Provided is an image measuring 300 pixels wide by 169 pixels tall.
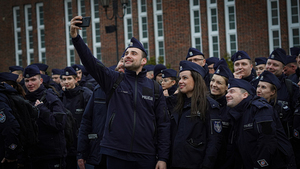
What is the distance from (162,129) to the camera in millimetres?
4859

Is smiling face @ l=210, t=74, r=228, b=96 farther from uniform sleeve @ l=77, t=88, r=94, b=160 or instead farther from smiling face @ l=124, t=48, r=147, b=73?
uniform sleeve @ l=77, t=88, r=94, b=160

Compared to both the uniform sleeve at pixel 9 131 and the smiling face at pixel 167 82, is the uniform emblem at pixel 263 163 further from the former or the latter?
the uniform sleeve at pixel 9 131

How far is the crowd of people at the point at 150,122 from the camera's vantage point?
4.56 metres

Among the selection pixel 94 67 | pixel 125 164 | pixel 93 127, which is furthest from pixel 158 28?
pixel 125 164

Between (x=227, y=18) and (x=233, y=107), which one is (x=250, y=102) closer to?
(x=233, y=107)

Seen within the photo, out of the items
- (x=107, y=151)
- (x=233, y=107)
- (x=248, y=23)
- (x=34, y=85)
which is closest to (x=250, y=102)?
(x=233, y=107)

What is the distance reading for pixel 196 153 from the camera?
191 inches

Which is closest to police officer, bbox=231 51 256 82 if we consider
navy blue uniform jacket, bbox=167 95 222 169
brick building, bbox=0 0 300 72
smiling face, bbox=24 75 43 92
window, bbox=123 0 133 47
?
navy blue uniform jacket, bbox=167 95 222 169

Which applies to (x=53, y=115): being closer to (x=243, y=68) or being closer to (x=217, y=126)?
(x=217, y=126)

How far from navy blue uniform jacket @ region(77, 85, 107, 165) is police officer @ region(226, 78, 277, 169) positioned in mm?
1979

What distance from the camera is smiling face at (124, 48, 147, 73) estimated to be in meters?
4.80

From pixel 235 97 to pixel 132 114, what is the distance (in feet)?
5.91

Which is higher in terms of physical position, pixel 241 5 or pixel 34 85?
pixel 241 5

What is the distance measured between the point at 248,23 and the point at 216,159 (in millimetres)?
19077
